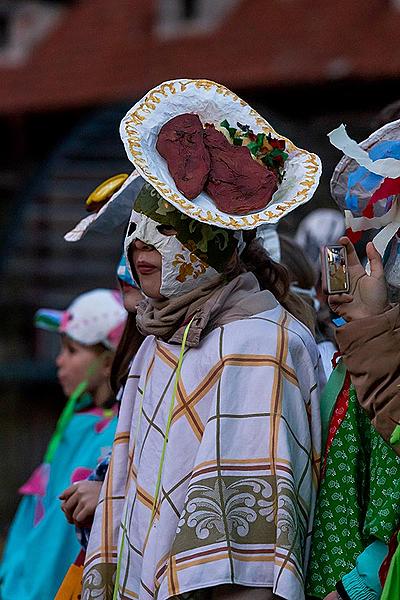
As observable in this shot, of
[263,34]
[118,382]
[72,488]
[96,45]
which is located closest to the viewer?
[72,488]

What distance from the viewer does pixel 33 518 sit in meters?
5.52

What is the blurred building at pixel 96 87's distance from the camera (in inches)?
384

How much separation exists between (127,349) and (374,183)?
3.77 ft

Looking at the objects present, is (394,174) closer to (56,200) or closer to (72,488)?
(72,488)

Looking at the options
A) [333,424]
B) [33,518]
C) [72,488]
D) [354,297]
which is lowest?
[33,518]

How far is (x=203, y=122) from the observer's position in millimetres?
3150

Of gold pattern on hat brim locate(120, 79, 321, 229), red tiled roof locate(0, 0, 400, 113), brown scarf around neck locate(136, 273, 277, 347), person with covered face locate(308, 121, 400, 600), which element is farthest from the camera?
red tiled roof locate(0, 0, 400, 113)

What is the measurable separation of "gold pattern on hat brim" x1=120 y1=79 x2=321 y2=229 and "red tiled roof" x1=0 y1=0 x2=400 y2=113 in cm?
656

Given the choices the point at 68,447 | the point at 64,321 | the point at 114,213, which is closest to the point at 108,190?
the point at 114,213

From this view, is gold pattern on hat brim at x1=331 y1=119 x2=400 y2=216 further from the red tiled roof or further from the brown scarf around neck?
the red tiled roof

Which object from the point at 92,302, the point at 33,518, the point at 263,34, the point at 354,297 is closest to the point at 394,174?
the point at 354,297

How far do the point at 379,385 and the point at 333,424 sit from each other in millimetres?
311

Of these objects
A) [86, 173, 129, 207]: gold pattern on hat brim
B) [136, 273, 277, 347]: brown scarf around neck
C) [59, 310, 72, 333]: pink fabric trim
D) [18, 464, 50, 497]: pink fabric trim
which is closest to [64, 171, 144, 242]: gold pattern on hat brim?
[86, 173, 129, 207]: gold pattern on hat brim

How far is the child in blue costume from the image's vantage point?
202 inches
